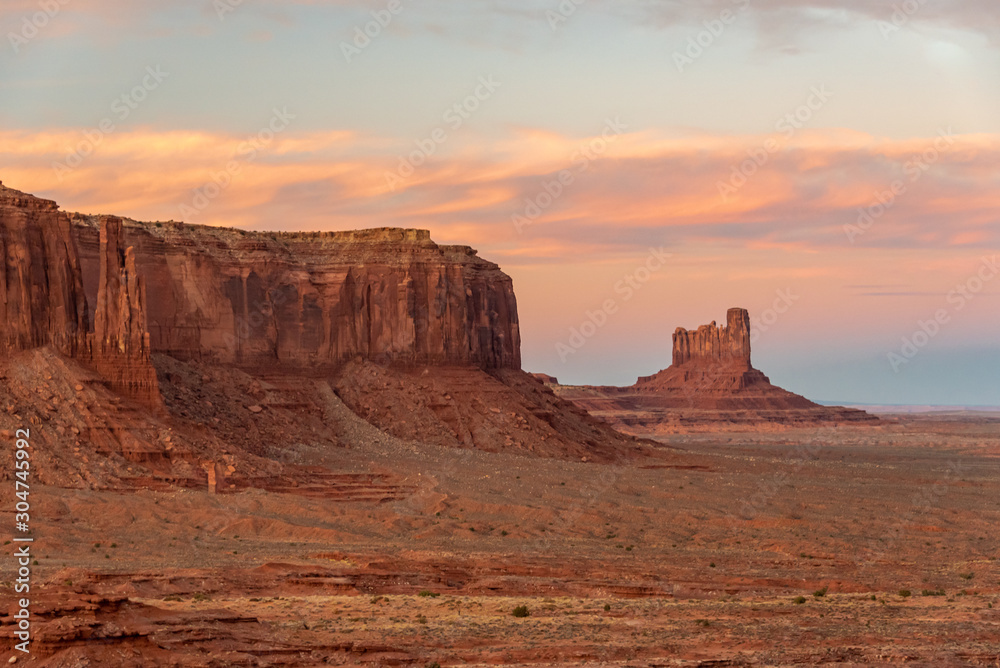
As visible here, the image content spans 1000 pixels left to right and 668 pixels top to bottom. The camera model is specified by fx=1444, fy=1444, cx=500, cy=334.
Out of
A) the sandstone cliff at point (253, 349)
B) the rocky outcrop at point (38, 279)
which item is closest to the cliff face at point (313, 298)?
the sandstone cliff at point (253, 349)

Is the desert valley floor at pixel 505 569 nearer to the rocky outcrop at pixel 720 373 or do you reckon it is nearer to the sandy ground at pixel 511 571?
the sandy ground at pixel 511 571

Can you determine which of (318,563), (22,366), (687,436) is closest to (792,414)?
(687,436)

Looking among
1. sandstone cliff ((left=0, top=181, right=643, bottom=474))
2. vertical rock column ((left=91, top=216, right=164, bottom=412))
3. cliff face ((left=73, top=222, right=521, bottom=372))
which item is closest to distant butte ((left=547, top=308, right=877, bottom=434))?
sandstone cliff ((left=0, top=181, right=643, bottom=474))

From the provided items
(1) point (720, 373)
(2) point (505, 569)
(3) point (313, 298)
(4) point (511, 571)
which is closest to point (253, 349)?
(3) point (313, 298)

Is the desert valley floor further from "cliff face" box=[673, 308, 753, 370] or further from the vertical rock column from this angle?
"cliff face" box=[673, 308, 753, 370]

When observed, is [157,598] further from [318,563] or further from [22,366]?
[22,366]

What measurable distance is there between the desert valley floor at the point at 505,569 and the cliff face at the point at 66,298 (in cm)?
353

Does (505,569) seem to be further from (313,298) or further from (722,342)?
(722,342)

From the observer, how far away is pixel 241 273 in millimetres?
78000

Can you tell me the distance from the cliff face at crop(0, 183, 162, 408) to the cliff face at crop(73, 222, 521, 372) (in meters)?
11.6

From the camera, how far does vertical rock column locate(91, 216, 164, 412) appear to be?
2298 inches

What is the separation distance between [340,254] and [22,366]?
3065 centimetres

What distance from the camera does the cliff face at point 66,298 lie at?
57.3 metres

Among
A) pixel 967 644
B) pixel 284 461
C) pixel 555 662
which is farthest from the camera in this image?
pixel 284 461
